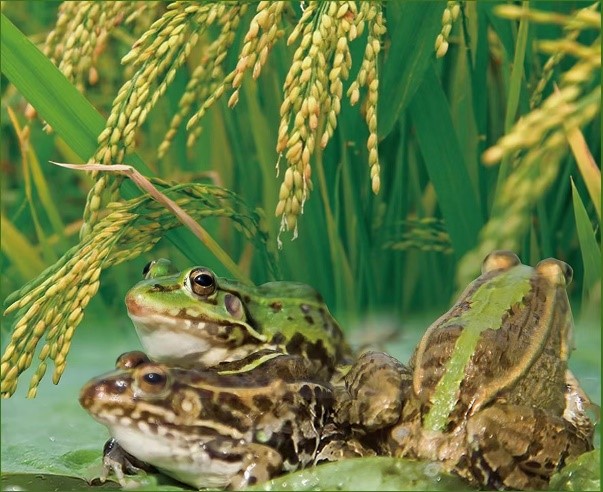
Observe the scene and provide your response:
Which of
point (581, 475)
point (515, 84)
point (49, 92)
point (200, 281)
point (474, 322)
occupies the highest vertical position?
point (49, 92)

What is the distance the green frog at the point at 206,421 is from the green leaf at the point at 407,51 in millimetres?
538

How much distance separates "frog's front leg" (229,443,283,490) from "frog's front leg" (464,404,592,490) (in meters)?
0.24

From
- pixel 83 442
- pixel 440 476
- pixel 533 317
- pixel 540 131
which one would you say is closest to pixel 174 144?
pixel 83 442

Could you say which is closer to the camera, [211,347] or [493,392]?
[493,392]

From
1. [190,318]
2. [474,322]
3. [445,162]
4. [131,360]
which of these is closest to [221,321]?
[190,318]

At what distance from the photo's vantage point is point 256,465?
54.0 inches

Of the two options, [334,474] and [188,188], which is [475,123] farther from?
[334,474]

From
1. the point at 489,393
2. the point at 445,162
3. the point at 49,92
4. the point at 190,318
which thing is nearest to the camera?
the point at 489,393

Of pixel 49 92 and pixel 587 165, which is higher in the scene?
pixel 49 92

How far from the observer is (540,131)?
81cm

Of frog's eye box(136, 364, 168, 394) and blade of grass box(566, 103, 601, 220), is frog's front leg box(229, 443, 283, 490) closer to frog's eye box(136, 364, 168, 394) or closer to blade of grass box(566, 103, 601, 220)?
frog's eye box(136, 364, 168, 394)

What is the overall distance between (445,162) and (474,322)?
→ 0.39 m

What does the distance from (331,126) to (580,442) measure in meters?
0.54

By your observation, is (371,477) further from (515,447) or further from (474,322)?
(474,322)
